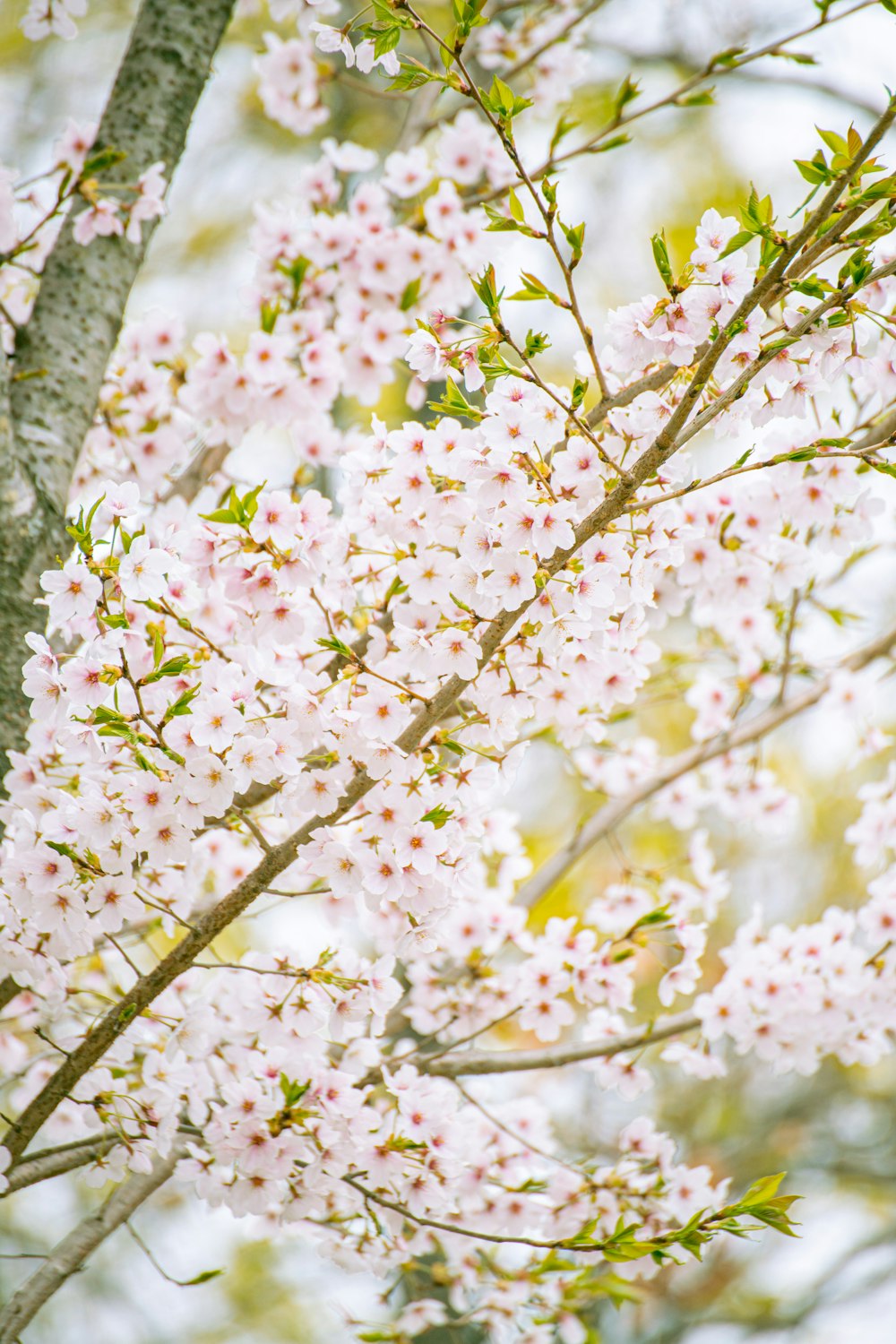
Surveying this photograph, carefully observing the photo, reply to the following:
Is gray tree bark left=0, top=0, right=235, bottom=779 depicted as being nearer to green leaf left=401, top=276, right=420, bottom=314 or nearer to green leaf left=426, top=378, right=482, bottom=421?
green leaf left=401, top=276, right=420, bottom=314

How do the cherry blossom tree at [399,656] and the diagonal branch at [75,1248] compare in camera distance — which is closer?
the cherry blossom tree at [399,656]

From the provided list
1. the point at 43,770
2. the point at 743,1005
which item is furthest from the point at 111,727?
the point at 743,1005

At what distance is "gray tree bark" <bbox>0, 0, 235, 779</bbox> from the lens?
2033mm

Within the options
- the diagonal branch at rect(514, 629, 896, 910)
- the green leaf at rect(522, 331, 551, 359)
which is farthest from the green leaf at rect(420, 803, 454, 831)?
the diagonal branch at rect(514, 629, 896, 910)

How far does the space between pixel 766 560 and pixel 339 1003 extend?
1282 millimetres

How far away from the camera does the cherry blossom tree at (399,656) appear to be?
1.46 m

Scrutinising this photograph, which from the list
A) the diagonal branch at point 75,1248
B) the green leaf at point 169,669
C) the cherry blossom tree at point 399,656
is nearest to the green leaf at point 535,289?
the cherry blossom tree at point 399,656

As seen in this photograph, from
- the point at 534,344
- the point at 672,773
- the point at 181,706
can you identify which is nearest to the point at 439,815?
the point at 181,706

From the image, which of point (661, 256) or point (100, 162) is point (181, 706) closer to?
point (661, 256)

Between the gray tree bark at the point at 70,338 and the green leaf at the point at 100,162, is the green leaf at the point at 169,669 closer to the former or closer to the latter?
the gray tree bark at the point at 70,338

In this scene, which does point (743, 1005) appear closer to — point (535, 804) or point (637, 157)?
point (535, 804)

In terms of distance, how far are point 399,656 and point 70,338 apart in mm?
1254

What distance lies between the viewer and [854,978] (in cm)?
235

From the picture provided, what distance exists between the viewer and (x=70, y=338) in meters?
2.30
